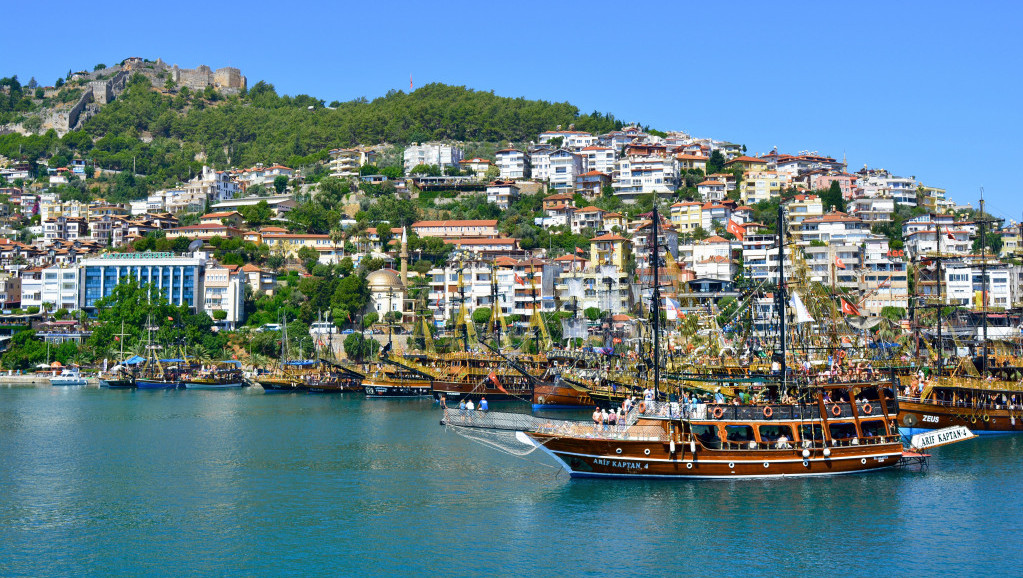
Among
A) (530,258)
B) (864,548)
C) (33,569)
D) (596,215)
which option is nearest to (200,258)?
(530,258)

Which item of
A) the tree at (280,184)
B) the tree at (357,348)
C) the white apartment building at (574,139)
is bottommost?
the tree at (357,348)

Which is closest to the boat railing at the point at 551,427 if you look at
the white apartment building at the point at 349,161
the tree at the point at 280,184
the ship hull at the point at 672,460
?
the ship hull at the point at 672,460

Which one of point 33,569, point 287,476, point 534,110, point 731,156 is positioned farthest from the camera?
point 534,110

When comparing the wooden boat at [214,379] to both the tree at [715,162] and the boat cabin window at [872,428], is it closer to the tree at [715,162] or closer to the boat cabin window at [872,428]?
the boat cabin window at [872,428]

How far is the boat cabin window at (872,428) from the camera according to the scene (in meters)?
34.8

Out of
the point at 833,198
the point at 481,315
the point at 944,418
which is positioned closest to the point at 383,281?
the point at 481,315

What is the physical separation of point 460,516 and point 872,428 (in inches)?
597

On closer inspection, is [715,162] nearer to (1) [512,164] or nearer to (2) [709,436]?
(1) [512,164]

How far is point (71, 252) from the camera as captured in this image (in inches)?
4574

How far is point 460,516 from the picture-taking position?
29797 mm

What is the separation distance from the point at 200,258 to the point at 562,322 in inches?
1500

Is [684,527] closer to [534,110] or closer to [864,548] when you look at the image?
[864,548]

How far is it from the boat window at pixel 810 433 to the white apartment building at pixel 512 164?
98.6 meters

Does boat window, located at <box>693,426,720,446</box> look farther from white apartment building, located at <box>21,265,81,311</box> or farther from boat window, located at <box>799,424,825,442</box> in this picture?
white apartment building, located at <box>21,265,81,311</box>
